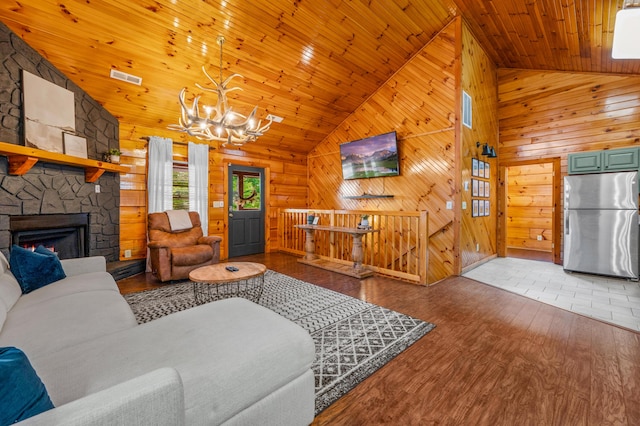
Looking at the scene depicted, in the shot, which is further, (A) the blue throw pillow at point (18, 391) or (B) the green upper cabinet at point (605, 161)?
(B) the green upper cabinet at point (605, 161)

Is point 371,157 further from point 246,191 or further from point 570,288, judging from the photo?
point 570,288

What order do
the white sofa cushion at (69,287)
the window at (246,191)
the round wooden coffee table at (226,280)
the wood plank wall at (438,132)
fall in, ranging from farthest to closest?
the window at (246,191), the wood plank wall at (438,132), the round wooden coffee table at (226,280), the white sofa cushion at (69,287)

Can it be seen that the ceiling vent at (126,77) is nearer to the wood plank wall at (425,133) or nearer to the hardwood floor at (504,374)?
the wood plank wall at (425,133)

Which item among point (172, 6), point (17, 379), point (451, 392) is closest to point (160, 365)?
point (17, 379)

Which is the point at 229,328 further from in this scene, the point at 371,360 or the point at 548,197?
the point at 548,197

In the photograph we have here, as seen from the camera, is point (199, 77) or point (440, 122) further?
point (440, 122)

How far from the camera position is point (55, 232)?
3.65 m

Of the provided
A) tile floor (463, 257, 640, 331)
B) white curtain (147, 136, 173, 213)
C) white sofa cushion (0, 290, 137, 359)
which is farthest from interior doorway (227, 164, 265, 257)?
tile floor (463, 257, 640, 331)

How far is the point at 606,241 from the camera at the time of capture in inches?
163

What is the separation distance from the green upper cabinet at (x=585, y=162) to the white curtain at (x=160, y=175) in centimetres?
684

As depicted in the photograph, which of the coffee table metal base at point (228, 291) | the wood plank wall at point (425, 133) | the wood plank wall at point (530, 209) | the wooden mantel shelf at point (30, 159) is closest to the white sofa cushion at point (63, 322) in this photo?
the coffee table metal base at point (228, 291)

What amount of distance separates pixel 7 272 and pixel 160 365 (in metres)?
2.14

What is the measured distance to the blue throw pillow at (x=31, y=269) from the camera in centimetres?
224

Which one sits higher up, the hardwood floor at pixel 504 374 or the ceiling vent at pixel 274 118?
the ceiling vent at pixel 274 118
